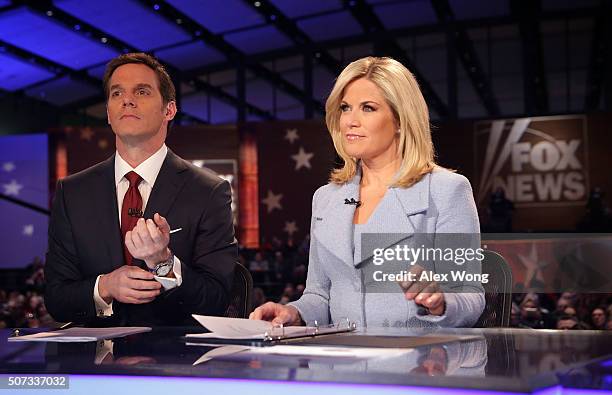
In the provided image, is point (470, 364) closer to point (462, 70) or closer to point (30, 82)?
point (462, 70)

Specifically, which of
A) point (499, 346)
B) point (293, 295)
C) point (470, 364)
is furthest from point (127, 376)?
point (293, 295)

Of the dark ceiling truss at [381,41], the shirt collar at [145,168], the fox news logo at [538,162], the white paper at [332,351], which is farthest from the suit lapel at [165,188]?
the dark ceiling truss at [381,41]

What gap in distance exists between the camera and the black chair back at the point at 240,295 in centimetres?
201

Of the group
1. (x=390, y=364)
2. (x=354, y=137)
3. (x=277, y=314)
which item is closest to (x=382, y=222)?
(x=354, y=137)

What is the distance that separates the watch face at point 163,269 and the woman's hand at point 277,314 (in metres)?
0.28

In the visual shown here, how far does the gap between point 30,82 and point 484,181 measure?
657 cm

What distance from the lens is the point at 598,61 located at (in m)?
11.2

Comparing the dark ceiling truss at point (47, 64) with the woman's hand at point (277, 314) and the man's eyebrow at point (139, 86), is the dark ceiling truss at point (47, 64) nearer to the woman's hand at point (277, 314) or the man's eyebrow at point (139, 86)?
the man's eyebrow at point (139, 86)

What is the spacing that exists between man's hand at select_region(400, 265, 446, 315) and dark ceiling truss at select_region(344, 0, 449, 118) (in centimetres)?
976

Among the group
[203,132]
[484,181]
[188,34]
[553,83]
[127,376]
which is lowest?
[127,376]

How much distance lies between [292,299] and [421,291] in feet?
14.1

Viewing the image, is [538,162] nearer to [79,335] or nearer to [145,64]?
[145,64]

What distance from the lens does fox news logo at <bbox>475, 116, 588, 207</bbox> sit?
Result: 938cm

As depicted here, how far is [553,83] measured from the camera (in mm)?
11195
